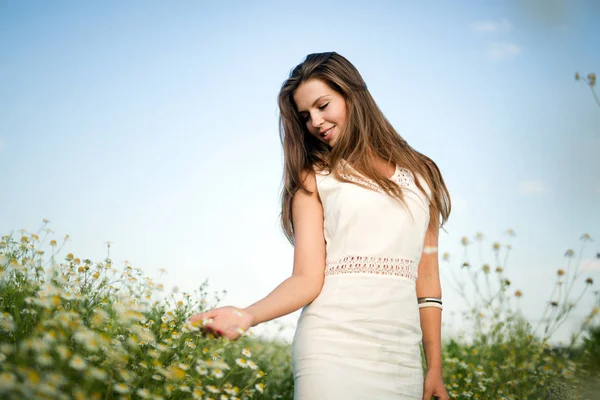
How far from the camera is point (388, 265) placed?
2.22 m

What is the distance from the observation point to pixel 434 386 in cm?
232

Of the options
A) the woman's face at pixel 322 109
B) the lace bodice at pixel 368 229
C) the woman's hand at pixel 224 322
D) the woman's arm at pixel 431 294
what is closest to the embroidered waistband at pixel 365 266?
the lace bodice at pixel 368 229

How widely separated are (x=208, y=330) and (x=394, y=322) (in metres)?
0.80

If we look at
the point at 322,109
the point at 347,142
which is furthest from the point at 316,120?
the point at 347,142

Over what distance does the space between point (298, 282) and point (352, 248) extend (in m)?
0.29

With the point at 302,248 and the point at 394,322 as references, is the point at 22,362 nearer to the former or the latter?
the point at 302,248

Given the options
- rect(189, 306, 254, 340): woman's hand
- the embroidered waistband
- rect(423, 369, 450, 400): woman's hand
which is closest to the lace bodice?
the embroidered waistband

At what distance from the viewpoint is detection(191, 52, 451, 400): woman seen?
201 centimetres

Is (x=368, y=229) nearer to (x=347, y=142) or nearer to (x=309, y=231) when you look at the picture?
(x=309, y=231)

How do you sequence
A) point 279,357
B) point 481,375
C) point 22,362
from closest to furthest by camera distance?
point 22,362, point 481,375, point 279,357

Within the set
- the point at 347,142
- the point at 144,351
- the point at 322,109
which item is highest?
the point at 322,109

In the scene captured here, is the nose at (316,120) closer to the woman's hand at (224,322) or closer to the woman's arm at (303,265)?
the woman's arm at (303,265)

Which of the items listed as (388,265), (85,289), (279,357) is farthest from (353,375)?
(279,357)

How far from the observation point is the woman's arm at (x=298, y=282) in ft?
5.69
